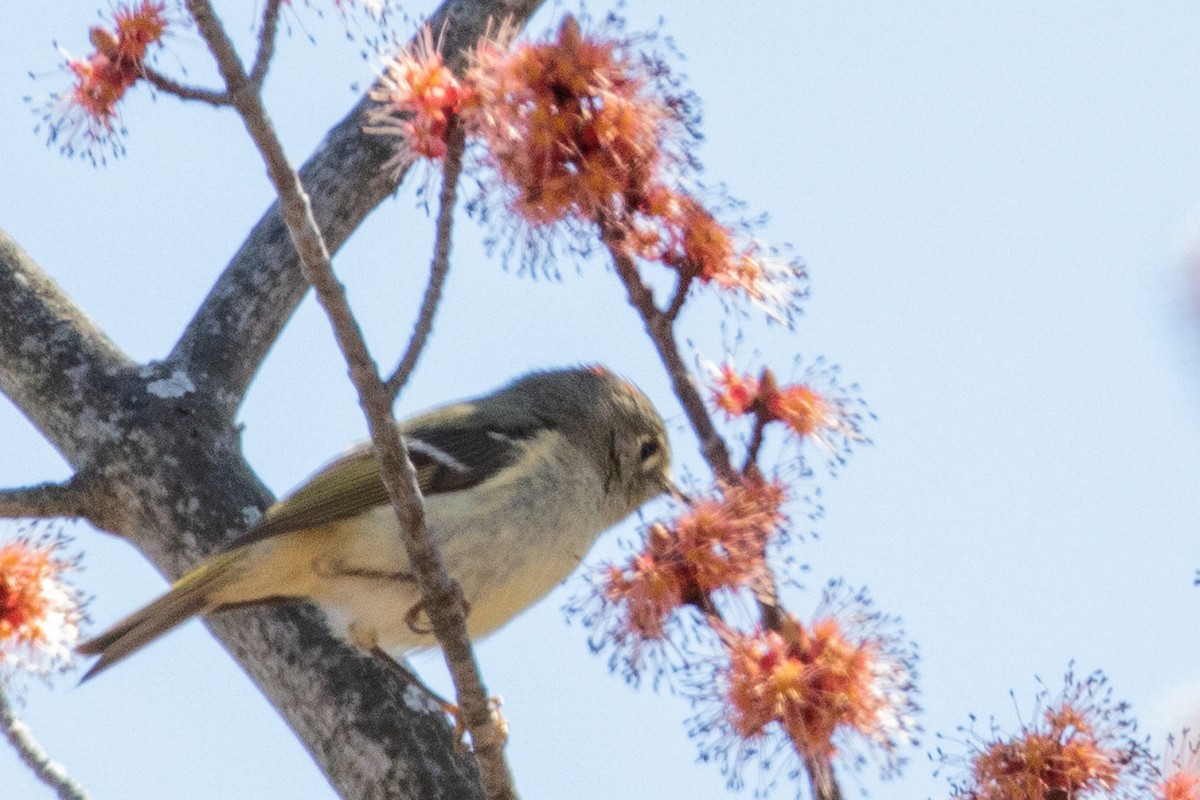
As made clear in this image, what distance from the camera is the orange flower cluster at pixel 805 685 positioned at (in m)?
2.99

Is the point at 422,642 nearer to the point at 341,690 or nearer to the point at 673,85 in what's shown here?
the point at 341,690

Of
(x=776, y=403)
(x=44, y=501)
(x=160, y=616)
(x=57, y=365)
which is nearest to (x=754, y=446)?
(x=776, y=403)

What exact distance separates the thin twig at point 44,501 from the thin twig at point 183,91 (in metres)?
1.53

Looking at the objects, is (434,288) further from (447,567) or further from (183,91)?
(447,567)

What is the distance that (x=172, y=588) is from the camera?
4359 mm

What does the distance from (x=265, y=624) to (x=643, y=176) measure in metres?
1.96

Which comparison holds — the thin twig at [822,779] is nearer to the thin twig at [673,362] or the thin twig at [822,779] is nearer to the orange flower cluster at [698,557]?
the orange flower cluster at [698,557]

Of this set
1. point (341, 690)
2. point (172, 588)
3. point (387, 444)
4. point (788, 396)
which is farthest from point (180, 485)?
point (788, 396)

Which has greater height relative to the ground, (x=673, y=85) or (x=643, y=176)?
(x=673, y=85)

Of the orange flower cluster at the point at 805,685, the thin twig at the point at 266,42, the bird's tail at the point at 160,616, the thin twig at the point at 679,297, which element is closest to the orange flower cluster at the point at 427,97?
the thin twig at the point at 266,42

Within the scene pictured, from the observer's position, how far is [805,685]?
305 cm

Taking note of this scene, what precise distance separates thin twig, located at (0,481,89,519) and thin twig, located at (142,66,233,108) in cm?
153

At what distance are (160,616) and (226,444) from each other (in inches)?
21.1

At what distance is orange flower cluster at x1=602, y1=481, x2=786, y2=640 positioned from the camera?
310 centimetres
